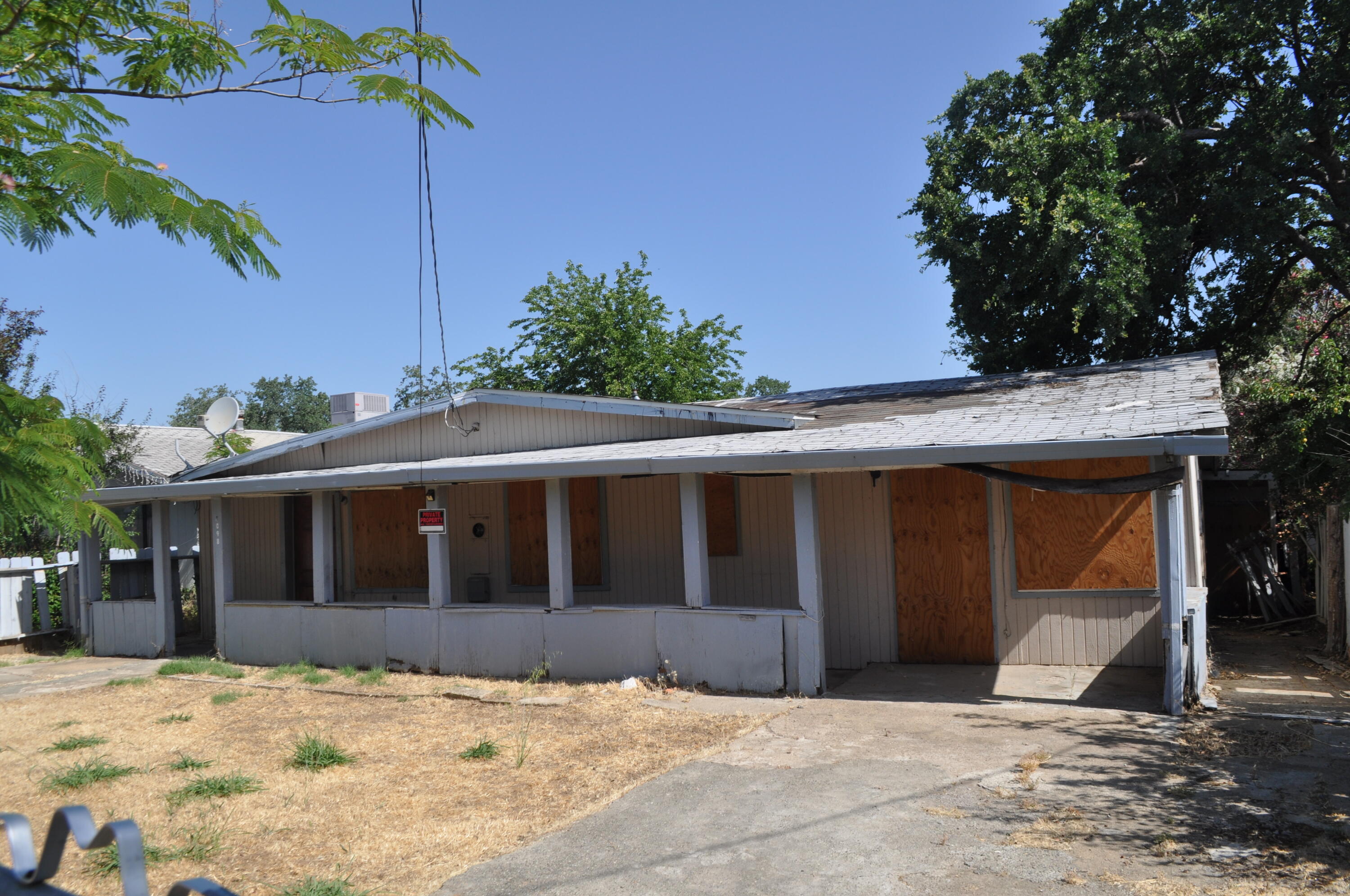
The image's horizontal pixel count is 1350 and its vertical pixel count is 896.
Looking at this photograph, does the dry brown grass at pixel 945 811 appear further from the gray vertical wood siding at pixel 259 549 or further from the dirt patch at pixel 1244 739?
the gray vertical wood siding at pixel 259 549

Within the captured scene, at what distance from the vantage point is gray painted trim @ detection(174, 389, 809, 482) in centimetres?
1123

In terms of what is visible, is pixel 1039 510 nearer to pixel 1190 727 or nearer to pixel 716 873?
pixel 1190 727

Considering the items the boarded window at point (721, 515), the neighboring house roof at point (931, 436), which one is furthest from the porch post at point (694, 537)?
the boarded window at point (721, 515)

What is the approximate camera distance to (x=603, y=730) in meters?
8.41

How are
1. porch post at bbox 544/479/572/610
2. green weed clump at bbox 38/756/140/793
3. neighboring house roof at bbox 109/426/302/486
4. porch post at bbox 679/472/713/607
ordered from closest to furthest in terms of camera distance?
green weed clump at bbox 38/756/140/793, porch post at bbox 679/472/713/607, porch post at bbox 544/479/572/610, neighboring house roof at bbox 109/426/302/486

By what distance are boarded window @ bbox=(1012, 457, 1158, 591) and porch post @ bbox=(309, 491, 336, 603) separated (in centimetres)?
842

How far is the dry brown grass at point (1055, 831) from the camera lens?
5280mm

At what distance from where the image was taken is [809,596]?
948 cm

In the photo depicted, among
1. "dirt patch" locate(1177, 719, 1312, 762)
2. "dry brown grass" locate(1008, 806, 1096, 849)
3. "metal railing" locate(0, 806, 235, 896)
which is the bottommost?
"dry brown grass" locate(1008, 806, 1096, 849)

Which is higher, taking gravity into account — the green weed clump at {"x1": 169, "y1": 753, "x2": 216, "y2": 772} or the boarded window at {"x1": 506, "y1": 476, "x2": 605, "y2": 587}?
the boarded window at {"x1": 506, "y1": 476, "x2": 605, "y2": 587}

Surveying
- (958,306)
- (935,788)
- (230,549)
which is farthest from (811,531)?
(958,306)

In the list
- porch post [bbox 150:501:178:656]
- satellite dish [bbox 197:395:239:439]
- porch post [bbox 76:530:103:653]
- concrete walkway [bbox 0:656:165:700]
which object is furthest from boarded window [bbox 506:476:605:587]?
porch post [bbox 76:530:103:653]

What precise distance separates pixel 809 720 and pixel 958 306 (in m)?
12.0

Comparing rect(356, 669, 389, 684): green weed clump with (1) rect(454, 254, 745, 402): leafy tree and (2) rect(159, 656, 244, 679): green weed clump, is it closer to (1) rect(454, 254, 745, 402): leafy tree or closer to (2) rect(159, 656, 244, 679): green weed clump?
(2) rect(159, 656, 244, 679): green weed clump
